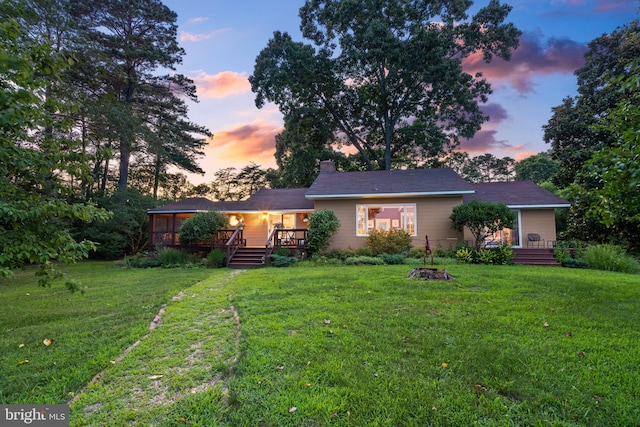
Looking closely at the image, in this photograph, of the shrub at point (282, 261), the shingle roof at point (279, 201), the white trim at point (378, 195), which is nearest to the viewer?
the shrub at point (282, 261)

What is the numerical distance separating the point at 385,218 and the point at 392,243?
65.1 inches

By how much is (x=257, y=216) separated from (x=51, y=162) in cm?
1321

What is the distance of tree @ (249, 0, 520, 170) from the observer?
1997 centimetres

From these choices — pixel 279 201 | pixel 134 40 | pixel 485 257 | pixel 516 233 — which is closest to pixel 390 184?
pixel 485 257

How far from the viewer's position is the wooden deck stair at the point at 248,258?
12.0 meters

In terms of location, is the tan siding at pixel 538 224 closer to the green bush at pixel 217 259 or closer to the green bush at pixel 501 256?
the green bush at pixel 501 256

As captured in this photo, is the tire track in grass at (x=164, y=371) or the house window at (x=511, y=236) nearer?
the tire track in grass at (x=164, y=371)

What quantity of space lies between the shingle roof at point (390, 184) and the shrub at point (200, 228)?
495cm

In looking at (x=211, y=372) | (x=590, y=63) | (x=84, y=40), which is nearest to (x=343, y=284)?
(x=211, y=372)

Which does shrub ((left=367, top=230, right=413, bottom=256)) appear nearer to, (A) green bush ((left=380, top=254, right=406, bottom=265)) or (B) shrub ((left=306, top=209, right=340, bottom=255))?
(A) green bush ((left=380, top=254, right=406, bottom=265))

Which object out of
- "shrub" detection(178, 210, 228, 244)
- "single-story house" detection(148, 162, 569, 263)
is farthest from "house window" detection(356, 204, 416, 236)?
"shrub" detection(178, 210, 228, 244)

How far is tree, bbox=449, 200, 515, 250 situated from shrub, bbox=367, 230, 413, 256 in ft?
7.63

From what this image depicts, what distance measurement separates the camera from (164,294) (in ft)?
21.1

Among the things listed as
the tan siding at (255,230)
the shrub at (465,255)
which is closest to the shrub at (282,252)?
the tan siding at (255,230)
